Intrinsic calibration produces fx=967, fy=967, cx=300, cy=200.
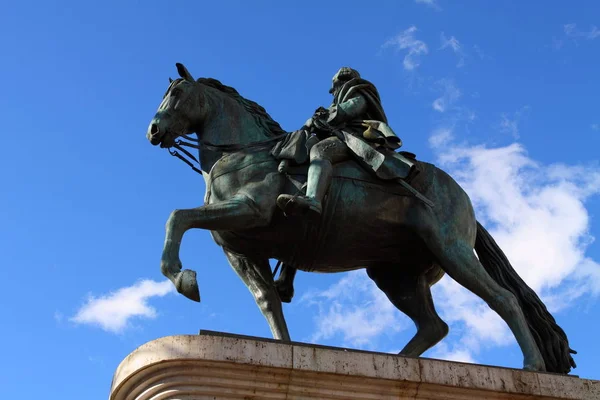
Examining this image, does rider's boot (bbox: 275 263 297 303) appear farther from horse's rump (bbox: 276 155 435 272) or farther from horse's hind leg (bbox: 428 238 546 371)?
horse's hind leg (bbox: 428 238 546 371)

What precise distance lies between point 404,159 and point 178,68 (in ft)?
9.15

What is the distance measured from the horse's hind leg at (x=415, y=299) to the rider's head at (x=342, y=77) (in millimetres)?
2235

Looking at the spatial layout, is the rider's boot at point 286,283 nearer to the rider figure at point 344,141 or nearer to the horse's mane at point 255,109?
the rider figure at point 344,141

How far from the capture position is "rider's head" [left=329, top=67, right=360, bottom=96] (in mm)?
11344

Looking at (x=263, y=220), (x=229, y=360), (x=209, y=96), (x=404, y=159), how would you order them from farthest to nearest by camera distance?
1. (x=209, y=96)
2. (x=404, y=159)
3. (x=263, y=220)
4. (x=229, y=360)

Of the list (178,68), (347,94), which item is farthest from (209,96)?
(347,94)

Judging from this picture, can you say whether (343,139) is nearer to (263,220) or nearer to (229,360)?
(263,220)

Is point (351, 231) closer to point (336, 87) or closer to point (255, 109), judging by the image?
point (255, 109)

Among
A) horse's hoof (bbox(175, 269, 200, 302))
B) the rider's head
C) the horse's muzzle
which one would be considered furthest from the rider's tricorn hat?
horse's hoof (bbox(175, 269, 200, 302))

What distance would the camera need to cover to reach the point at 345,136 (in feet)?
33.5

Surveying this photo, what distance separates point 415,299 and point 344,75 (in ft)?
9.21

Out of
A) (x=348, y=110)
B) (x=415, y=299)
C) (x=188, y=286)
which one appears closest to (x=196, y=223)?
(x=188, y=286)

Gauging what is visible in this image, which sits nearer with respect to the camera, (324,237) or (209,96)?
(324,237)

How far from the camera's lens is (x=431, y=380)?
8.21 meters
